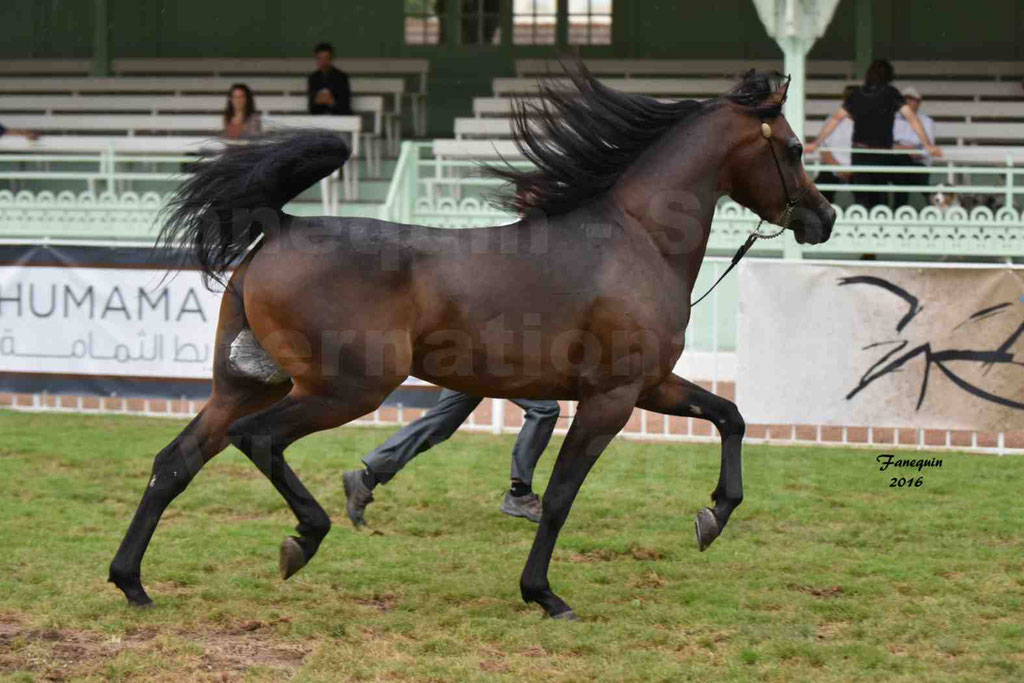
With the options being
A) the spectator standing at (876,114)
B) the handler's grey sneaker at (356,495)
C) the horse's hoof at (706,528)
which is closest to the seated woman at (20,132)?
the spectator standing at (876,114)

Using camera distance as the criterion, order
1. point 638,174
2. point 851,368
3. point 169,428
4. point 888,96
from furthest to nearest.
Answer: point 888,96
point 169,428
point 851,368
point 638,174

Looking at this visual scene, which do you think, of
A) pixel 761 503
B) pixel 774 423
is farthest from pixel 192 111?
pixel 761 503

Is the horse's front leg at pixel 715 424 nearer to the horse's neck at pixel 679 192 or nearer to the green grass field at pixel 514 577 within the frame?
the green grass field at pixel 514 577

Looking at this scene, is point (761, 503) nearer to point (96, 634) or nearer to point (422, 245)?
point (422, 245)

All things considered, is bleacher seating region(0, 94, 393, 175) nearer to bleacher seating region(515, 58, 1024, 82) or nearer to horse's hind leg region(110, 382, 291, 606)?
bleacher seating region(515, 58, 1024, 82)

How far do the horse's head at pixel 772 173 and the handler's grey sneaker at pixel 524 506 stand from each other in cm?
204

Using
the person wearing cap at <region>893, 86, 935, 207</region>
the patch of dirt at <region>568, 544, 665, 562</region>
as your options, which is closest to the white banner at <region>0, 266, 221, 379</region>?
A: the patch of dirt at <region>568, 544, 665, 562</region>

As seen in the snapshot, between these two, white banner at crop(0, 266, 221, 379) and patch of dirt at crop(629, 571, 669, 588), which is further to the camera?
white banner at crop(0, 266, 221, 379)

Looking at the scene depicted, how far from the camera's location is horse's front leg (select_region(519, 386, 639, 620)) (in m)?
5.22

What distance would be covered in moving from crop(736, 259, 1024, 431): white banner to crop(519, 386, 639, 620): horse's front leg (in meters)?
3.72

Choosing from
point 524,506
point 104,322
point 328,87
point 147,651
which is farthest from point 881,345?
point 328,87

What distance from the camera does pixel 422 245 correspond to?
5.20 m

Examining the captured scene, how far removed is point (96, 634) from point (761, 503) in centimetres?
381

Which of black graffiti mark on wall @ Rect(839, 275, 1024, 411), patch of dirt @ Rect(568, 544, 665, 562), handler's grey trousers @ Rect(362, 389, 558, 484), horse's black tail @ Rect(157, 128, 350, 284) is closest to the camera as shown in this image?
horse's black tail @ Rect(157, 128, 350, 284)
